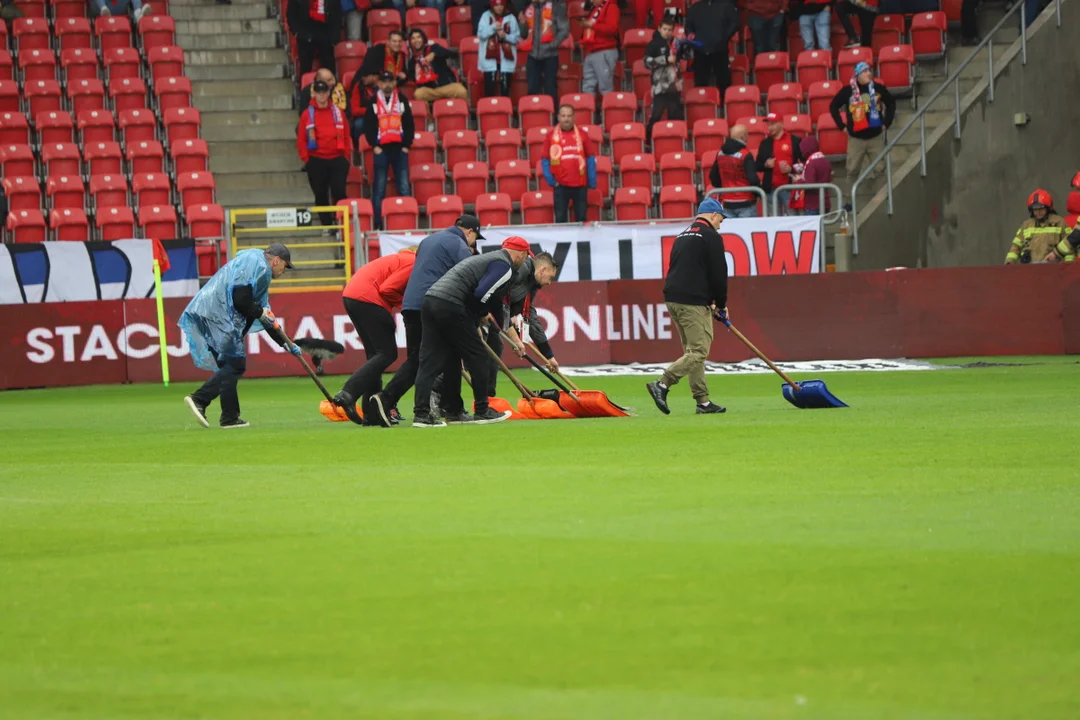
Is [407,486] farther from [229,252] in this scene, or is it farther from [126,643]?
[229,252]

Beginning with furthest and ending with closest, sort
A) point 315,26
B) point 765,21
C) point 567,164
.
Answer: point 765,21
point 315,26
point 567,164

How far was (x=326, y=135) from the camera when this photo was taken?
2661cm

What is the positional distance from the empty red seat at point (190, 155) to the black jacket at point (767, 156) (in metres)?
9.75

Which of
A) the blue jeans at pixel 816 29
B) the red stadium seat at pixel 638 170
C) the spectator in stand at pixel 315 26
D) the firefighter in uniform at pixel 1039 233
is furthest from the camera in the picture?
the blue jeans at pixel 816 29

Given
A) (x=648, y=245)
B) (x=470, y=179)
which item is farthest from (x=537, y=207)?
(x=648, y=245)

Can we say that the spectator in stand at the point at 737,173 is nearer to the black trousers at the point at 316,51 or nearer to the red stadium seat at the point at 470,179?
the red stadium seat at the point at 470,179

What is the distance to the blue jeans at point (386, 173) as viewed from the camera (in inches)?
1071

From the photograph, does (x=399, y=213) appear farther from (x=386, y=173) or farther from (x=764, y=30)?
(x=764, y=30)

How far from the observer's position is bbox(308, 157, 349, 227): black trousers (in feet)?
88.5

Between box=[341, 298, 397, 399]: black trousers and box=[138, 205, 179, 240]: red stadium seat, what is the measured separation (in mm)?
12718

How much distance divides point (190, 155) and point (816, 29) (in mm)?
11722

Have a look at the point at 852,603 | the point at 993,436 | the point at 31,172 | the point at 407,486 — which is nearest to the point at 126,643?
the point at 852,603

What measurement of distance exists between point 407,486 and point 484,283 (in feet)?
14.9

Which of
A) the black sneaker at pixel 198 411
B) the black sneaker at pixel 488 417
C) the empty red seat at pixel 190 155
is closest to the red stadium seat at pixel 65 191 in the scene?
the empty red seat at pixel 190 155
